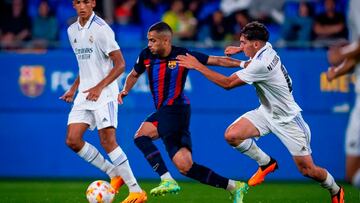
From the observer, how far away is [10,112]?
15.6 metres

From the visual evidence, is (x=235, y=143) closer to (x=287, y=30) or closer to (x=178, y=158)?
(x=178, y=158)

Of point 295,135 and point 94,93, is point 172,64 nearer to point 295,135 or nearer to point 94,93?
point 94,93

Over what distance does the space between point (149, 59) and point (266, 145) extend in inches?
192

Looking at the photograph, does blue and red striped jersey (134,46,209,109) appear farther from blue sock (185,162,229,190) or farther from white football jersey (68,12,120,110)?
blue sock (185,162,229,190)

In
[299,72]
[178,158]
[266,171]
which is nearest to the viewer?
[178,158]

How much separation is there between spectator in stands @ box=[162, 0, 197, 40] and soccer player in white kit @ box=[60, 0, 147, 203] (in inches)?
212

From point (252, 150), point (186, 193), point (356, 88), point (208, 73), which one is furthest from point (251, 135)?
point (186, 193)

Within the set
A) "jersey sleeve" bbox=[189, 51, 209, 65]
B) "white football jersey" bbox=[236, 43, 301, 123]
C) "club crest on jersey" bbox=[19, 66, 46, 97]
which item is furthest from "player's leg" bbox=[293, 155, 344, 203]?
"club crest on jersey" bbox=[19, 66, 46, 97]

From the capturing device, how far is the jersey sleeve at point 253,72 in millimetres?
10148

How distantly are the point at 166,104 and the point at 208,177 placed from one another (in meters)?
1.17

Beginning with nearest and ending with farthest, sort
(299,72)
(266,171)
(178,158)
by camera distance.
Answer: (178,158) → (266,171) → (299,72)

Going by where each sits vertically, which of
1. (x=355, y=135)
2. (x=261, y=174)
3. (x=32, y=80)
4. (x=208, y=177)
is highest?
(x=355, y=135)

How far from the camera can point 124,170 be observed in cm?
1050

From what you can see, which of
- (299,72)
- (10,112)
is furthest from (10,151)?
(299,72)
